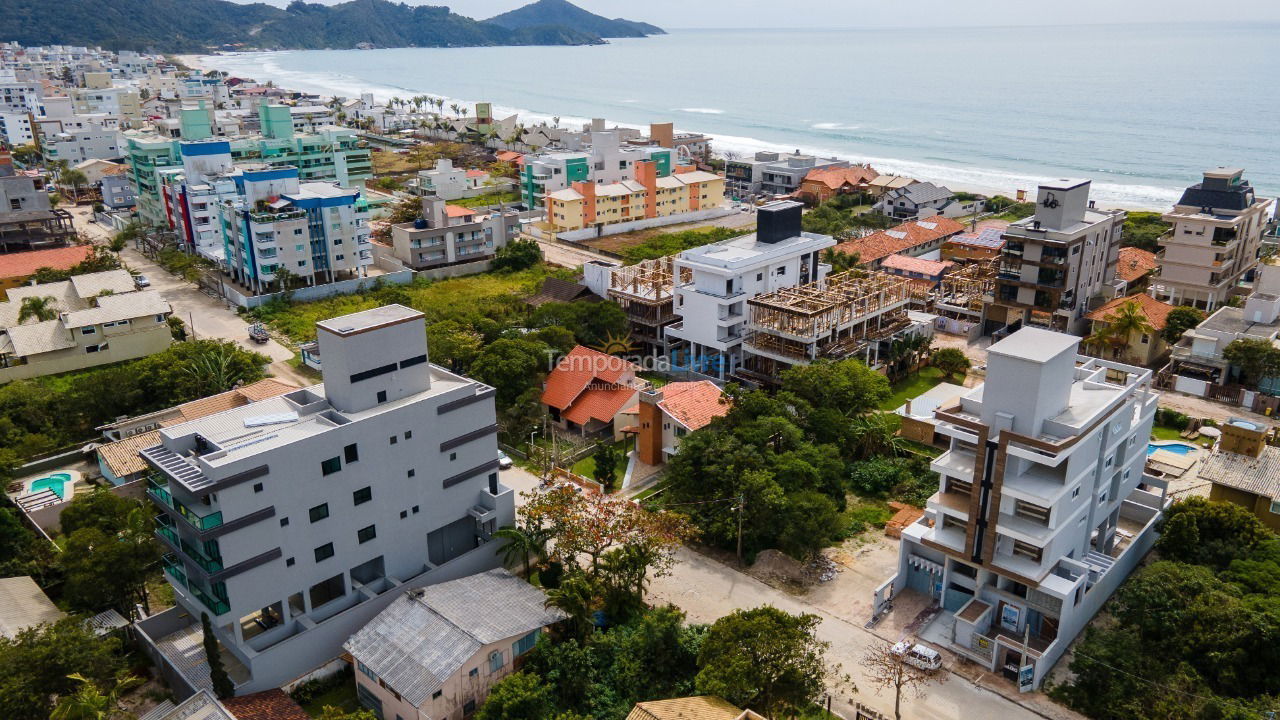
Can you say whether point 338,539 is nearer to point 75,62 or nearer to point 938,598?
point 938,598

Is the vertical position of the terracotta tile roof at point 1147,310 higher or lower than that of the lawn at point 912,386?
higher

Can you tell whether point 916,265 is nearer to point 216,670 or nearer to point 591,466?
point 591,466

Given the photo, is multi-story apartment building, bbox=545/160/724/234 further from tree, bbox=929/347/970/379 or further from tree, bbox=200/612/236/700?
tree, bbox=200/612/236/700

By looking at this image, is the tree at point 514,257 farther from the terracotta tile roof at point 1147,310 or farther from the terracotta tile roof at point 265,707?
the terracotta tile roof at point 265,707

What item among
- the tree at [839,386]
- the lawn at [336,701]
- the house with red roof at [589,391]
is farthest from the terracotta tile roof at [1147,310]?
the lawn at [336,701]

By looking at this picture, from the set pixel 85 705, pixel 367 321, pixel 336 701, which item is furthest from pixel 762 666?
pixel 85 705

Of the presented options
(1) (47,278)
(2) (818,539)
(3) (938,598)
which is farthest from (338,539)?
(1) (47,278)
